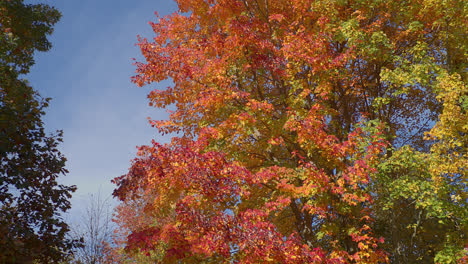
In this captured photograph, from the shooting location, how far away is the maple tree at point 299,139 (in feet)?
33.2

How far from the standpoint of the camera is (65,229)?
9836 mm

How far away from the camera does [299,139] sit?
34.5 feet

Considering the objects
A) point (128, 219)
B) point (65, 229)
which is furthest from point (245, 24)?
point (128, 219)

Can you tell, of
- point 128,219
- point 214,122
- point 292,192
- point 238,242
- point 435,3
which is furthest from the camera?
point 128,219

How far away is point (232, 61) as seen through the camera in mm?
12281

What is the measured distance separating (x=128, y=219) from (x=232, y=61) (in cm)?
1773

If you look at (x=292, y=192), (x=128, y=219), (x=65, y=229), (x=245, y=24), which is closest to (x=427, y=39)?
(x=245, y=24)

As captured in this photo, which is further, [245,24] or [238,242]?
[245,24]

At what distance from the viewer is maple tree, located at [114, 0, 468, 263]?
10.1 m

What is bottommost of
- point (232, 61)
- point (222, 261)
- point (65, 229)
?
point (222, 261)

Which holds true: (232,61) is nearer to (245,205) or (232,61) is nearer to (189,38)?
(189,38)

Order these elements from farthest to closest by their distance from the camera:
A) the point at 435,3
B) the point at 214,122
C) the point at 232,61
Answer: the point at 214,122 → the point at 232,61 → the point at 435,3

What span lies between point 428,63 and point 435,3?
181 cm

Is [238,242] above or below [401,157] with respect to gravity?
below
